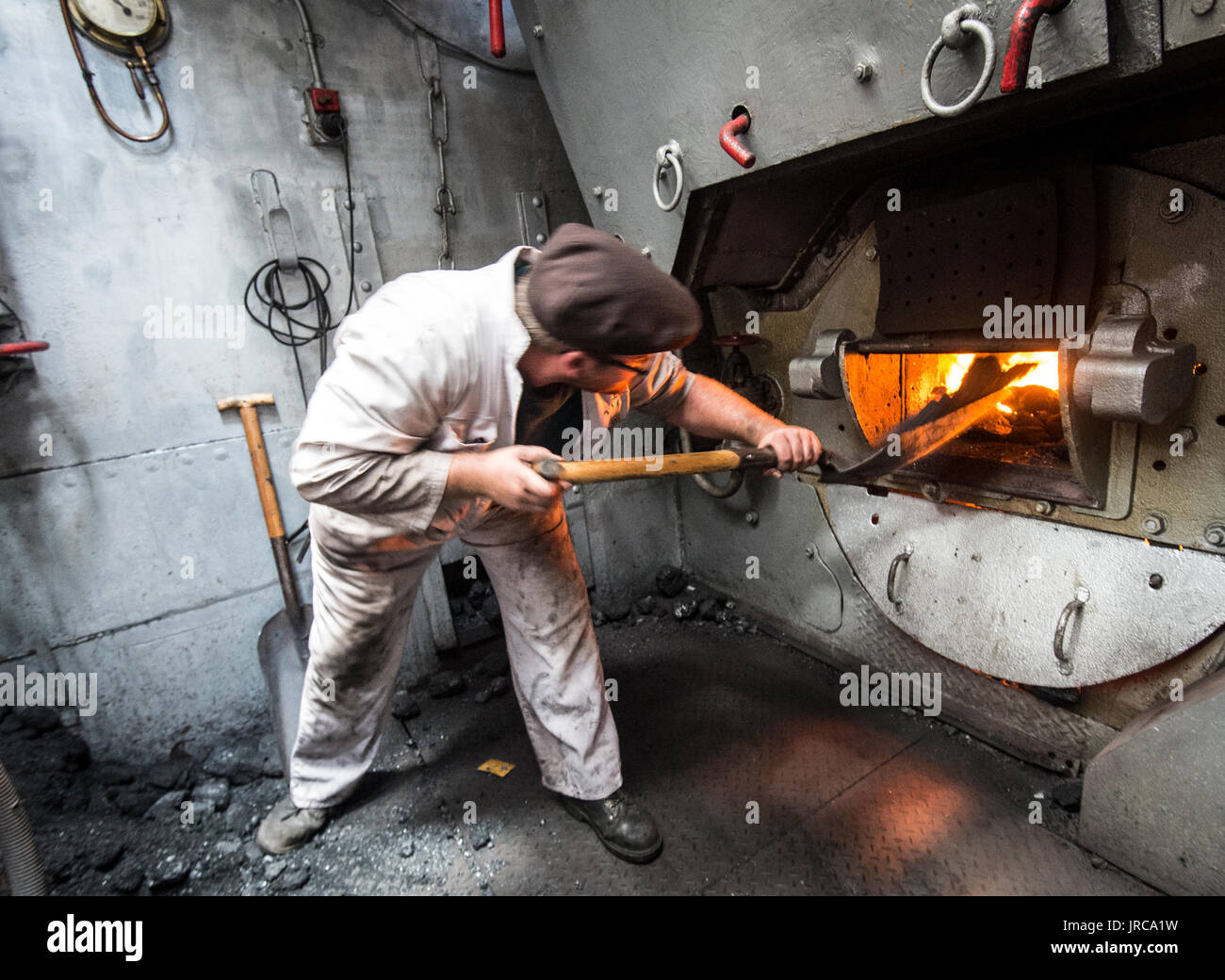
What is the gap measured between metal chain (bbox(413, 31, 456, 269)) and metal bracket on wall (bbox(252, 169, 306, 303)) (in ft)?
2.04

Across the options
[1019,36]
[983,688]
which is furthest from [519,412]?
[983,688]

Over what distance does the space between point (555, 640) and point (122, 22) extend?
2587 millimetres

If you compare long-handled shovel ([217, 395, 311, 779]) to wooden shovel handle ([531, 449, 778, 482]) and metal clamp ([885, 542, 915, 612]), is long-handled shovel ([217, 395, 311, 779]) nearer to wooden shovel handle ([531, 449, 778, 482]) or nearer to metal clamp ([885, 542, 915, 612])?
wooden shovel handle ([531, 449, 778, 482])

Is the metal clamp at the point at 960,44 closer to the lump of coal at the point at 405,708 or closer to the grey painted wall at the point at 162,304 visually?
the grey painted wall at the point at 162,304

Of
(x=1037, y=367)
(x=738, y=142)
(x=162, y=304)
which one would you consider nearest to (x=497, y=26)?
(x=738, y=142)

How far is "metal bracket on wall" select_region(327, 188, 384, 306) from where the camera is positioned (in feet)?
8.60

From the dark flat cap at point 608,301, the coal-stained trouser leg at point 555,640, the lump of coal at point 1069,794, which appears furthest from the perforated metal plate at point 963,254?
the lump of coal at point 1069,794

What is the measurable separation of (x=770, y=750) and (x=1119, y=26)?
2.19 meters

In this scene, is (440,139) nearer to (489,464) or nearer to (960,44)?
(489,464)

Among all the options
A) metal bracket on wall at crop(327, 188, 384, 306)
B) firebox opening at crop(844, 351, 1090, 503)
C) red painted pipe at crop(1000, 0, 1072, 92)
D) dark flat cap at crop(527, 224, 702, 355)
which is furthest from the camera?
metal bracket on wall at crop(327, 188, 384, 306)

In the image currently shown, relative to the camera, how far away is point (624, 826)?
6.32ft

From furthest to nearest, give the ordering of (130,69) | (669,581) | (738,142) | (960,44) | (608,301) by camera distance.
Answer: (669,581)
(130,69)
(738,142)
(608,301)
(960,44)

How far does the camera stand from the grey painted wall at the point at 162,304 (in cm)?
214

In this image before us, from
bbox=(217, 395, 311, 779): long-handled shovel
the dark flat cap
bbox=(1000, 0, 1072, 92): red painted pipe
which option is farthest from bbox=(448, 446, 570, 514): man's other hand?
bbox=(217, 395, 311, 779): long-handled shovel
